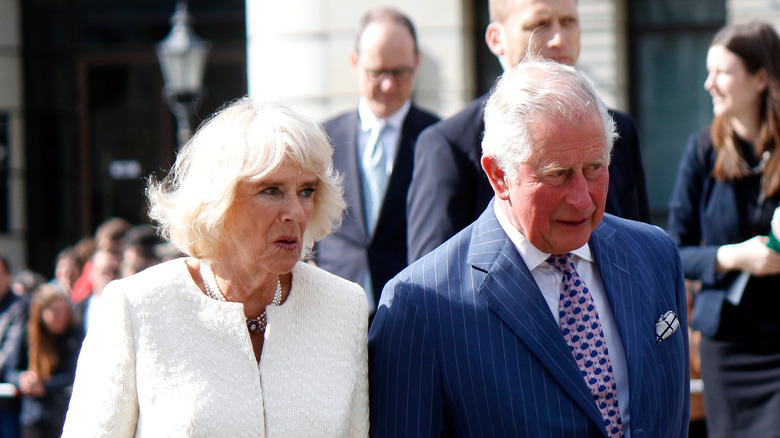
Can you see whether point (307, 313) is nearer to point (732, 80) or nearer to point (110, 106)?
point (732, 80)

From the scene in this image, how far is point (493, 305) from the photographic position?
2.62 m

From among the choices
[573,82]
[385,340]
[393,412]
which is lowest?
[393,412]

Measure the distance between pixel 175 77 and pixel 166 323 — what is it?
841 cm

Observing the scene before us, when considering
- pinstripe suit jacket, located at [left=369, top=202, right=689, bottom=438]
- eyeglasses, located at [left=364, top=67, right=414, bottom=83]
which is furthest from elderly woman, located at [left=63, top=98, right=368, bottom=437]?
eyeglasses, located at [left=364, top=67, right=414, bottom=83]

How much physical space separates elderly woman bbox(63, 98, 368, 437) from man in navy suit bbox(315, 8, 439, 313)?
138cm

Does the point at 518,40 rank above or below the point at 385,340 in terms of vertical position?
→ above

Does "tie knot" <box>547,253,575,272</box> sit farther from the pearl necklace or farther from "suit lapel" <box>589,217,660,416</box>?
the pearl necklace

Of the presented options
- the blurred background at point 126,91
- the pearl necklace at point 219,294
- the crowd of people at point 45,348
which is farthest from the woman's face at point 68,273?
the pearl necklace at point 219,294

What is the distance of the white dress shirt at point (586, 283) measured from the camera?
264cm

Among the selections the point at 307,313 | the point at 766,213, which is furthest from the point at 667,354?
the point at 766,213

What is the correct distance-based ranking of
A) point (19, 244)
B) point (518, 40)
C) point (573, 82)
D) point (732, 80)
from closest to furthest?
point (573, 82) < point (518, 40) < point (732, 80) < point (19, 244)

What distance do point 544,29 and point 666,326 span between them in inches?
47.3

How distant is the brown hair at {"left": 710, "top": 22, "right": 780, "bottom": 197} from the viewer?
4.11 m

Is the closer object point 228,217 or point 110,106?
point 228,217
